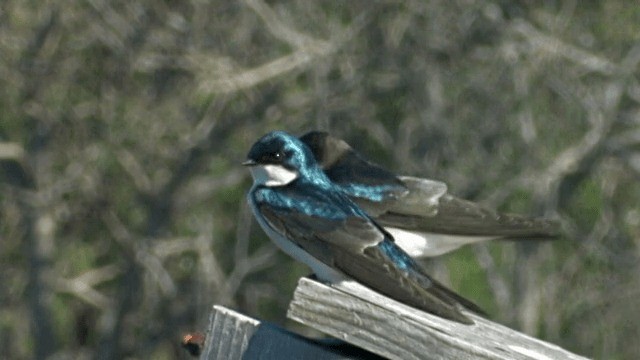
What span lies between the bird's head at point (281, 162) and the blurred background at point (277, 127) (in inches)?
93.6

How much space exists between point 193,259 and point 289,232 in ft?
12.6

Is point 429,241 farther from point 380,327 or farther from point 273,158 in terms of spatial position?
point 380,327

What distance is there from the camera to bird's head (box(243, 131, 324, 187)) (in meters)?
3.15

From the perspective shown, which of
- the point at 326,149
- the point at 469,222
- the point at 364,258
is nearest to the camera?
the point at 364,258

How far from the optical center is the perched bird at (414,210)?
4.06 metres

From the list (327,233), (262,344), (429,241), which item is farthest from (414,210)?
(262,344)

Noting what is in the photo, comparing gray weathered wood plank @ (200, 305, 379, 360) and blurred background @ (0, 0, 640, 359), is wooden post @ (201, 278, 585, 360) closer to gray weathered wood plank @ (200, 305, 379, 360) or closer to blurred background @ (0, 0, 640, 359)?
gray weathered wood plank @ (200, 305, 379, 360)

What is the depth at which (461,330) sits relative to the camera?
240cm

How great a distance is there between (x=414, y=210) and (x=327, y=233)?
4.60ft

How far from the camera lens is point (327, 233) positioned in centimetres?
285

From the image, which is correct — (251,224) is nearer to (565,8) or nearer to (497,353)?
(565,8)

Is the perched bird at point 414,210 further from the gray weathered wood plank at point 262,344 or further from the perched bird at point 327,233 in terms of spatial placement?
the gray weathered wood plank at point 262,344

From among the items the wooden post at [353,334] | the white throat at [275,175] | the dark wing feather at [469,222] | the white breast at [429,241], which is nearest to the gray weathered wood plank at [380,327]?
the wooden post at [353,334]

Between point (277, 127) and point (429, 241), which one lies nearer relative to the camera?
point (429, 241)
